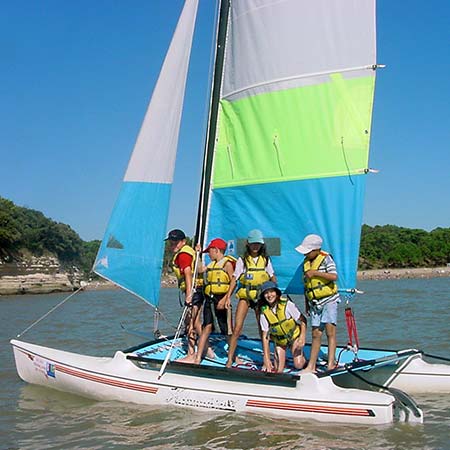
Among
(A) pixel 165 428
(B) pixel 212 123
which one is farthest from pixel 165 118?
(A) pixel 165 428

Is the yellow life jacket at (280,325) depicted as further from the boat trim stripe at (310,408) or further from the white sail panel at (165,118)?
the white sail panel at (165,118)

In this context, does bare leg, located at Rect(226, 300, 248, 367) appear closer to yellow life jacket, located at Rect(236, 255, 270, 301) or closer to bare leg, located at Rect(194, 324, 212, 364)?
yellow life jacket, located at Rect(236, 255, 270, 301)

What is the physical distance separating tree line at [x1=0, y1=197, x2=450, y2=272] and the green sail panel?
30.3 meters

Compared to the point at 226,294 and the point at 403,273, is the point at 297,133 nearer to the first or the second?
the point at 226,294

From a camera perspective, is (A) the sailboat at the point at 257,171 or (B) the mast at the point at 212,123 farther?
(B) the mast at the point at 212,123

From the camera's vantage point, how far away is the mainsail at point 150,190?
780 cm

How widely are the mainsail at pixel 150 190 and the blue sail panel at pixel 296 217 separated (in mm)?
729

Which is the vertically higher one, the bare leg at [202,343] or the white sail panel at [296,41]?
the white sail panel at [296,41]

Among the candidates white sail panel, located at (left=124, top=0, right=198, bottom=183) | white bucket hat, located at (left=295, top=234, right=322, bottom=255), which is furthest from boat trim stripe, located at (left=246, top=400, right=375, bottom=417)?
white sail panel, located at (left=124, top=0, right=198, bottom=183)

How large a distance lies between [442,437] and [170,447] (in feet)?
8.55

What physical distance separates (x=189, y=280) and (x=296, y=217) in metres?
1.51

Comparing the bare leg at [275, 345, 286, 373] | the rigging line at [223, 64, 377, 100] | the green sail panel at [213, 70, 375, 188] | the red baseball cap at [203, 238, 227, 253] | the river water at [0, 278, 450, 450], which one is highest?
the rigging line at [223, 64, 377, 100]

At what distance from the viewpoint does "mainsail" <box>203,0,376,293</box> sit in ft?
24.0

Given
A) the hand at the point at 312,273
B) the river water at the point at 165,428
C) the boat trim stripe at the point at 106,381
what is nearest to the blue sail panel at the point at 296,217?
the hand at the point at 312,273
